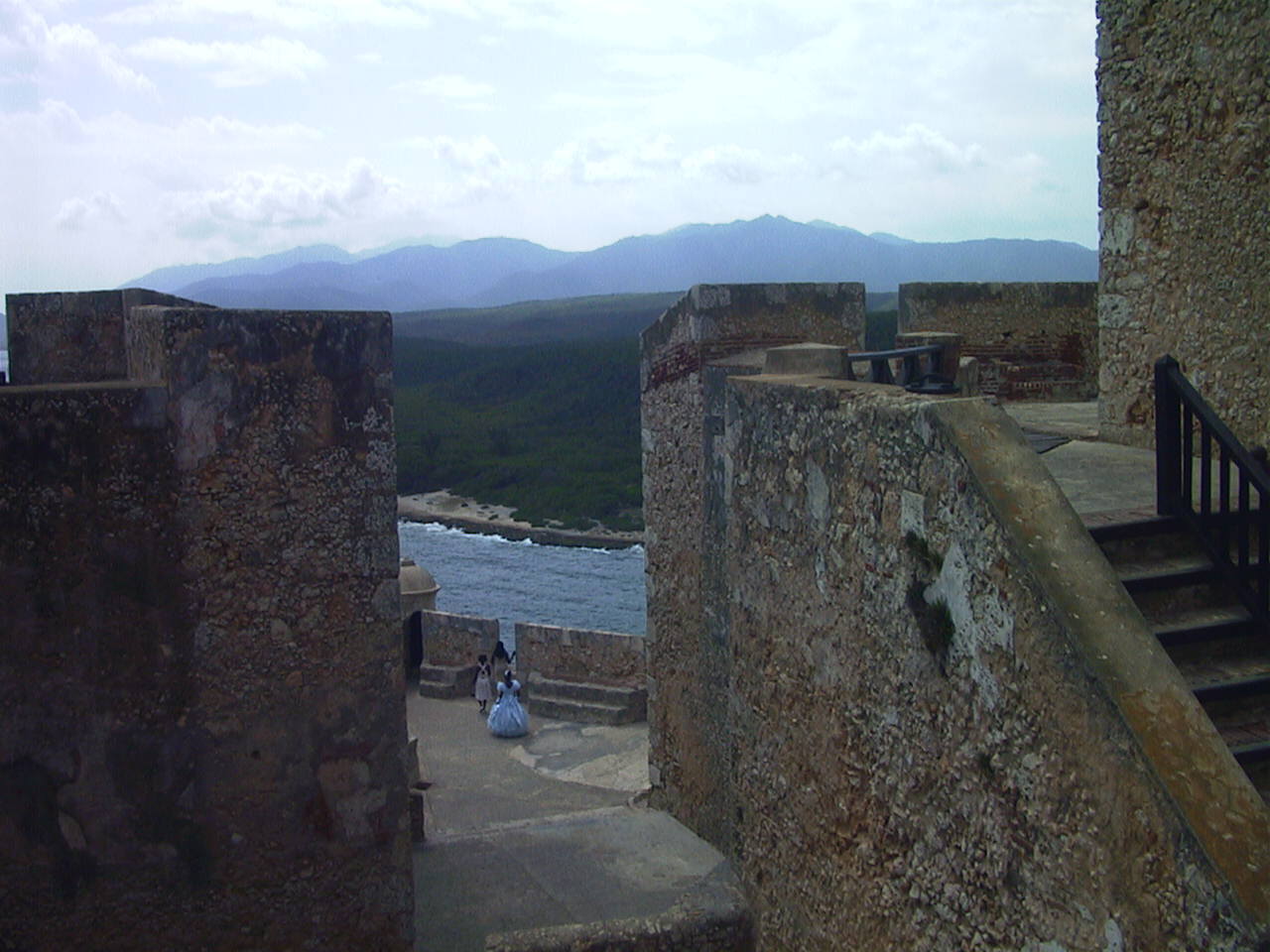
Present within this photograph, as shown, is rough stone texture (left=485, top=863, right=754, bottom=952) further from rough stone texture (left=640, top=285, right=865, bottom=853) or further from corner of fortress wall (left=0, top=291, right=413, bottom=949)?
rough stone texture (left=640, top=285, right=865, bottom=853)

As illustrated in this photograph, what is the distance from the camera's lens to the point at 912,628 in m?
3.81

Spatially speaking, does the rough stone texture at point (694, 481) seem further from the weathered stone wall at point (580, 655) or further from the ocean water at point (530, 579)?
the ocean water at point (530, 579)

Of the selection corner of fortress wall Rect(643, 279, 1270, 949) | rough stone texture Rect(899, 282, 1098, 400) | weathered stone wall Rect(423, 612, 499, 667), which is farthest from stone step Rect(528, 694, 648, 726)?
corner of fortress wall Rect(643, 279, 1270, 949)

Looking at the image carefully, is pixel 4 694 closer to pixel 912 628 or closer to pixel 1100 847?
pixel 912 628

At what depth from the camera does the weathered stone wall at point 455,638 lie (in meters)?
16.3

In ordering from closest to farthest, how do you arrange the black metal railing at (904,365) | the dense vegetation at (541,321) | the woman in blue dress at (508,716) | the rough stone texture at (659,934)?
the black metal railing at (904,365), the rough stone texture at (659,934), the woman in blue dress at (508,716), the dense vegetation at (541,321)

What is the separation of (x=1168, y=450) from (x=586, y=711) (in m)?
10.7

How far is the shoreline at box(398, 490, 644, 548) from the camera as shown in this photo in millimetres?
38750

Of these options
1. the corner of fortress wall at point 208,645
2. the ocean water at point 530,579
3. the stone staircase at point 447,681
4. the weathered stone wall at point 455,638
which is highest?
the corner of fortress wall at point 208,645

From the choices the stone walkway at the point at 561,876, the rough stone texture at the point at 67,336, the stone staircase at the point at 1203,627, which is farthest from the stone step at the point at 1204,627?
the rough stone texture at the point at 67,336

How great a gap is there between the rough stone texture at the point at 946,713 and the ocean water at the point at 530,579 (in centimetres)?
2120

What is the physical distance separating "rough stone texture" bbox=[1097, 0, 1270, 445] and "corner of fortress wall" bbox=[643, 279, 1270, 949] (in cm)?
186

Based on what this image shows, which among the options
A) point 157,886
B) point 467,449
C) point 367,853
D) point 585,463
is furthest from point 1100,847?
point 467,449

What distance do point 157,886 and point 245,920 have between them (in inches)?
16.9
